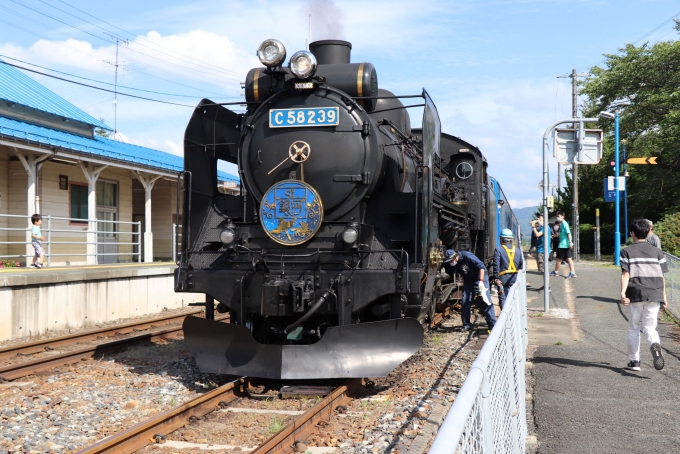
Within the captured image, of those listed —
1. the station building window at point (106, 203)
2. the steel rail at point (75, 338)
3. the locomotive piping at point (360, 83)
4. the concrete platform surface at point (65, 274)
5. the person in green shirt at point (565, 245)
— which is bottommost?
the steel rail at point (75, 338)

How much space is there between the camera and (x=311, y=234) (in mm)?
6445

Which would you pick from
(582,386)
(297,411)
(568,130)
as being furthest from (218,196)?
(568,130)

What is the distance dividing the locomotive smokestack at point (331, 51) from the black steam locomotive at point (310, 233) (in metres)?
0.27

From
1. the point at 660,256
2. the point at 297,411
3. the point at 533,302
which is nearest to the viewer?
the point at 297,411

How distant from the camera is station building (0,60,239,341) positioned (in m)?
10.5

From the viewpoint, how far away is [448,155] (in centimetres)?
1134

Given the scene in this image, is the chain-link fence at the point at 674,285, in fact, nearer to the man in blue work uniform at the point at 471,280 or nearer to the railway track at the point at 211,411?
the man in blue work uniform at the point at 471,280

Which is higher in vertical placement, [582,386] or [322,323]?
[322,323]

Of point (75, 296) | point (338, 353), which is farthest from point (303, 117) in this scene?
point (75, 296)

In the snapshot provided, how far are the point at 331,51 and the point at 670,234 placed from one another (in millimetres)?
14732

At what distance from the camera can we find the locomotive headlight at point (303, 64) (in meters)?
6.49

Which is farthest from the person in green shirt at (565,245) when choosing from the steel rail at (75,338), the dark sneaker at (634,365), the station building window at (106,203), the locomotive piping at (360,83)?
the station building window at (106,203)

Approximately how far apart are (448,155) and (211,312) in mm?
6015

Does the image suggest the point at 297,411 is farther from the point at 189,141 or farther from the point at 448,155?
the point at 448,155
